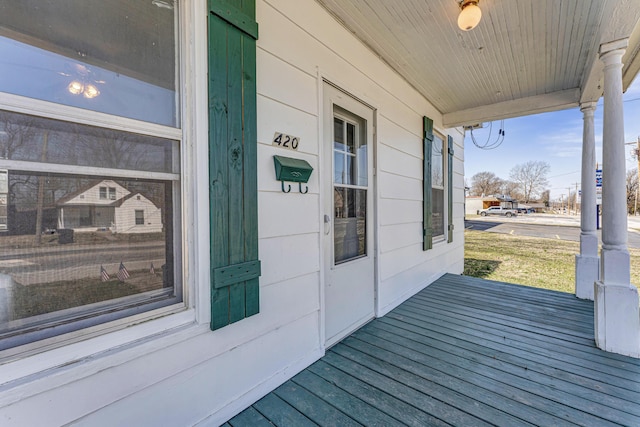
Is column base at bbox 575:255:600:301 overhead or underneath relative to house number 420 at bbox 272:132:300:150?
underneath

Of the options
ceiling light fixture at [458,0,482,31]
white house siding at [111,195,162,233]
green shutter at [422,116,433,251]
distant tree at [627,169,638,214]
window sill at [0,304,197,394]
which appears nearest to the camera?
window sill at [0,304,197,394]

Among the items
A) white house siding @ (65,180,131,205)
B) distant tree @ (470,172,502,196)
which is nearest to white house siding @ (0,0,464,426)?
white house siding @ (65,180,131,205)

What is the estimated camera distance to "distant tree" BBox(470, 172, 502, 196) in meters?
45.1

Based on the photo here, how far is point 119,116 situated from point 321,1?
1534mm

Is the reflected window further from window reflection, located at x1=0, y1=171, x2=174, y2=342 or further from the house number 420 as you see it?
the house number 420

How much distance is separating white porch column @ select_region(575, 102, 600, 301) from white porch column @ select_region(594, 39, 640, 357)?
1.12 meters

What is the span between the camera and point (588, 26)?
210 cm

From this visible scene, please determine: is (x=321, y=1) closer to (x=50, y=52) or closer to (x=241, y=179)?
(x=241, y=179)

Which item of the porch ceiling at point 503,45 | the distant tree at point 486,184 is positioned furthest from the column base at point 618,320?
the distant tree at point 486,184

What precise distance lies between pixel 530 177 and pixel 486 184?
233 inches

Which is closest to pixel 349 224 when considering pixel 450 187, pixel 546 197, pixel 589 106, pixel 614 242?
pixel 614 242

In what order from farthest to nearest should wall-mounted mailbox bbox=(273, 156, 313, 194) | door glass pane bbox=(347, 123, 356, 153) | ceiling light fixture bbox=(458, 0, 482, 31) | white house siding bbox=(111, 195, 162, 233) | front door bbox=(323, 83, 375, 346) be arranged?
door glass pane bbox=(347, 123, 356, 153) → front door bbox=(323, 83, 375, 346) → ceiling light fixture bbox=(458, 0, 482, 31) → wall-mounted mailbox bbox=(273, 156, 313, 194) → white house siding bbox=(111, 195, 162, 233)

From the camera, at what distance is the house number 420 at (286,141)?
1.58 meters

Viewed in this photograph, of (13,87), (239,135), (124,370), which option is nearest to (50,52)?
(13,87)
